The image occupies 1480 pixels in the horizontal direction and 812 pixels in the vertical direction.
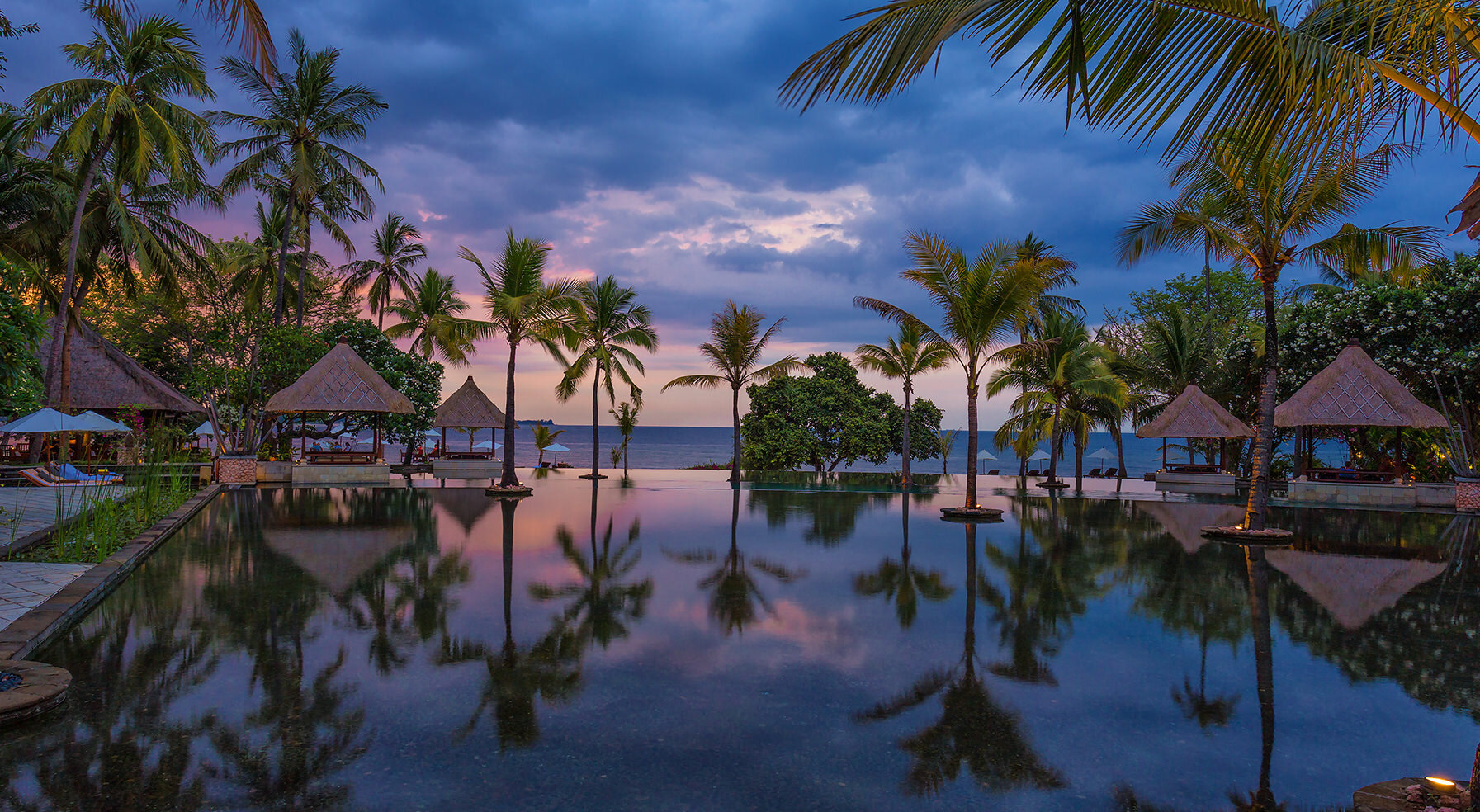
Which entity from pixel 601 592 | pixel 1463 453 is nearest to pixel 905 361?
pixel 1463 453

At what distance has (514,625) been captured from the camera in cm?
580

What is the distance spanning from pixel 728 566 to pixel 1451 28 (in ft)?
24.0

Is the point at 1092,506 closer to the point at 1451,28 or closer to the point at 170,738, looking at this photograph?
the point at 1451,28

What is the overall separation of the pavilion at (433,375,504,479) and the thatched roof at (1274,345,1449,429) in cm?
2272

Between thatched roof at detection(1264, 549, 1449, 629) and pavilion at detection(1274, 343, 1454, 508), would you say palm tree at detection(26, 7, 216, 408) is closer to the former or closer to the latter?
thatched roof at detection(1264, 549, 1449, 629)

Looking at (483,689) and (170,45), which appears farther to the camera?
(170,45)

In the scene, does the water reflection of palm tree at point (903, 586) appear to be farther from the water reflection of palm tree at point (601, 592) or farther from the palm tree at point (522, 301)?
the palm tree at point (522, 301)

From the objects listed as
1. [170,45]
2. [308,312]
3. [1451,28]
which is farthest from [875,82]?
[308,312]

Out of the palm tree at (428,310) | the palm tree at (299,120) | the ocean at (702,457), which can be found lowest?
the ocean at (702,457)

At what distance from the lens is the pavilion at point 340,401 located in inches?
779

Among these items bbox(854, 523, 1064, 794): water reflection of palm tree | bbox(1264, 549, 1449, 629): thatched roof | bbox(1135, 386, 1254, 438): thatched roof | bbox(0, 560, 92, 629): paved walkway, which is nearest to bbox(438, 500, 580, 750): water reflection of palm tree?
bbox(854, 523, 1064, 794): water reflection of palm tree

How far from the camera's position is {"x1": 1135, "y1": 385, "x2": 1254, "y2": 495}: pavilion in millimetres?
20812

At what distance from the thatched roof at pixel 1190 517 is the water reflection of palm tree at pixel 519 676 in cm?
909

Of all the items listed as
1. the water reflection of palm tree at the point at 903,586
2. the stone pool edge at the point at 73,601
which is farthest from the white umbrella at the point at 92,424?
the water reflection of palm tree at the point at 903,586
